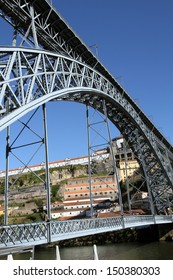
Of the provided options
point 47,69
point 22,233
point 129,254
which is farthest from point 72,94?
point 129,254

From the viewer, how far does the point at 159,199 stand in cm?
3456

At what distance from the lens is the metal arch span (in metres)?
10.4

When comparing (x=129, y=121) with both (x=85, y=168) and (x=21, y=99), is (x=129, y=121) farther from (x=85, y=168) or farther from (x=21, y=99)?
(x=85, y=168)

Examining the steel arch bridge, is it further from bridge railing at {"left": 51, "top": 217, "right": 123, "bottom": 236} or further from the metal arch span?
bridge railing at {"left": 51, "top": 217, "right": 123, "bottom": 236}

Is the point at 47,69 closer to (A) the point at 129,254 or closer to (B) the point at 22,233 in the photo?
(B) the point at 22,233

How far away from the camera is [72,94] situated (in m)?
17.3

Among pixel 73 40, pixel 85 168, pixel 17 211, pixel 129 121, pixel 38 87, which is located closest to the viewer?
pixel 38 87

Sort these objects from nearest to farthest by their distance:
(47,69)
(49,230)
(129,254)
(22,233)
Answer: (22,233) → (49,230) → (47,69) → (129,254)

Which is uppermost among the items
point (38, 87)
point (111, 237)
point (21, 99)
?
point (38, 87)

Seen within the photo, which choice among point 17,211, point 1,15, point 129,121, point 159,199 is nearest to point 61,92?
point 1,15

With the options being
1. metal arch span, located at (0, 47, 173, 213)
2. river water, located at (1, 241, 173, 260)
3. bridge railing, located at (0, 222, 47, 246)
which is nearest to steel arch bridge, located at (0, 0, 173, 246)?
metal arch span, located at (0, 47, 173, 213)

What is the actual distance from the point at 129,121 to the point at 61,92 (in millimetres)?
17137

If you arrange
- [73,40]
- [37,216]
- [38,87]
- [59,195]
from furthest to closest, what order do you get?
1. [59,195]
2. [37,216]
3. [73,40]
4. [38,87]

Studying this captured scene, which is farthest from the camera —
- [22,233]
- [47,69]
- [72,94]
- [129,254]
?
[129,254]
